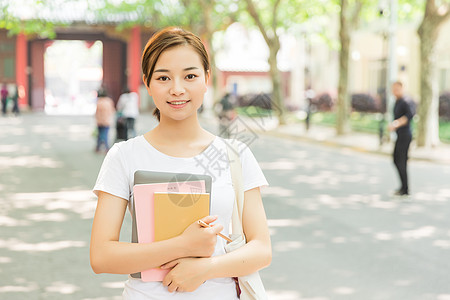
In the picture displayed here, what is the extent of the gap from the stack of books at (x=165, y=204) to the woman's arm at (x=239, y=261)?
3.0 inches

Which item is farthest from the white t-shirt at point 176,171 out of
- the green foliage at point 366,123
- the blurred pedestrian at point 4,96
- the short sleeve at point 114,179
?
the blurred pedestrian at point 4,96

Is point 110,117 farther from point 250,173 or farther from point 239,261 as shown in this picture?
point 239,261

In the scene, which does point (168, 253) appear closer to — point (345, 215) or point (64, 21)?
point (345, 215)

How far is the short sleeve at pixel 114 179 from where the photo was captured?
201cm

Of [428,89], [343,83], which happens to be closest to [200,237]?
[428,89]

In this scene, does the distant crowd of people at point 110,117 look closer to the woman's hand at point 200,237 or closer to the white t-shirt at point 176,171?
the white t-shirt at point 176,171

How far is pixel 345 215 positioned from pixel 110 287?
432 cm

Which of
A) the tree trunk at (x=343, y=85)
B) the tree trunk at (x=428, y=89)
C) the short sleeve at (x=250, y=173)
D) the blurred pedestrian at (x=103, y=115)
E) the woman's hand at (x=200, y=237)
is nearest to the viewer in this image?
the woman's hand at (x=200, y=237)

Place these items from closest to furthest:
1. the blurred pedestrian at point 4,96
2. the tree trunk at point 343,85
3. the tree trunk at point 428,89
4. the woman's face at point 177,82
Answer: the woman's face at point 177,82
the tree trunk at point 428,89
the tree trunk at point 343,85
the blurred pedestrian at point 4,96

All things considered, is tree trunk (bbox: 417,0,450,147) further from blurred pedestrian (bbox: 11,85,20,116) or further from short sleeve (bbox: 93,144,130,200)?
blurred pedestrian (bbox: 11,85,20,116)

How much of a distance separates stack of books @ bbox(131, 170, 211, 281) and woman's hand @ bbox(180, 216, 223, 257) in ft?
0.13

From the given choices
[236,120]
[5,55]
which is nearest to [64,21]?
[5,55]

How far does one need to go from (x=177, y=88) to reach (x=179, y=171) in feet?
0.89

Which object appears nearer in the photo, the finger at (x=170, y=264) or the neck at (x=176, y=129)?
the finger at (x=170, y=264)
